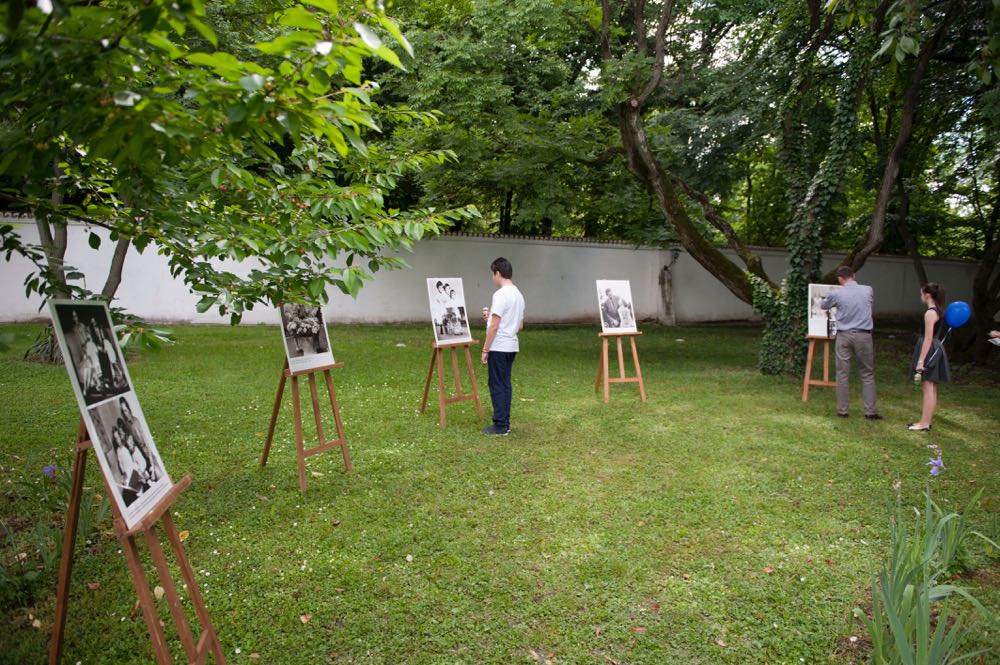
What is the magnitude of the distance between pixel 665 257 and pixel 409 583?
15910 millimetres

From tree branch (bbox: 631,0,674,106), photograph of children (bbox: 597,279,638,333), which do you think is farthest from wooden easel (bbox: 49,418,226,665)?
tree branch (bbox: 631,0,674,106)

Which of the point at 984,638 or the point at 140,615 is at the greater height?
the point at 140,615

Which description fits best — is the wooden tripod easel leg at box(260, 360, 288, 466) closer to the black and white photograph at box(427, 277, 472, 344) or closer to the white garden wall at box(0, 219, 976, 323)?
the black and white photograph at box(427, 277, 472, 344)

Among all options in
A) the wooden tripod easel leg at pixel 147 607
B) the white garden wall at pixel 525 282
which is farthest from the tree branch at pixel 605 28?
the wooden tripod easel leg at pixel 147 607

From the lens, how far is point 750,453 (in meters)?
5.84

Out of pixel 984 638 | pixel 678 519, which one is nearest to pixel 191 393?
pixel 678 519

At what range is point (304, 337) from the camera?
5.12m

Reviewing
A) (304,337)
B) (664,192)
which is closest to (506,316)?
(304,337)

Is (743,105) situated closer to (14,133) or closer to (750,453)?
(750,453)

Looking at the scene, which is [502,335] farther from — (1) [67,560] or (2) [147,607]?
(2) [147,607]

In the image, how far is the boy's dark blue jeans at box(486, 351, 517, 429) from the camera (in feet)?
20.1

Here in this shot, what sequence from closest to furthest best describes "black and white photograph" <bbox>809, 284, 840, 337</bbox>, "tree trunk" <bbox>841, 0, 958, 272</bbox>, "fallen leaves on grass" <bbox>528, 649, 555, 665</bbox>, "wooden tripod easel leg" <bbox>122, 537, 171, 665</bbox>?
"wooden tripod easel leg" <bbox>122, 537, 171, 665</bbox>
"fallen leaves on grass" <bbox>528, 649, 555, 665</bbox>
"black and white photograph" <bbox>809, 284, 840, 337</bbox>
"tree trunk" <bbox>841, 0, 958, 272</bbox>

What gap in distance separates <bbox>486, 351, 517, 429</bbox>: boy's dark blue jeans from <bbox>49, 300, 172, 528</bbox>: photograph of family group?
3744 mm

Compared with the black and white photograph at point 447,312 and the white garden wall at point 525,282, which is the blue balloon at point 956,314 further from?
the white garden wall at point 525,282
